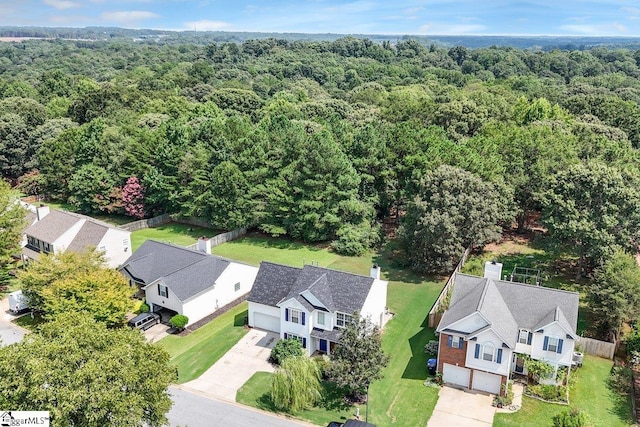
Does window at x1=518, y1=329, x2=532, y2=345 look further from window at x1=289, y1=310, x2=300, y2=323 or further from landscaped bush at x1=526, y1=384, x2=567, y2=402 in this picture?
window at x1=289, y1=310, x2=300, y2=323

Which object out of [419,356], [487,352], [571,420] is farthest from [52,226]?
[571,420]

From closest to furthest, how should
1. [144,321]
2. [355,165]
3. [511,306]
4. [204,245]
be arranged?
1. [511,306]
2. [144,321]
3. [204,245]
4. [355,165]

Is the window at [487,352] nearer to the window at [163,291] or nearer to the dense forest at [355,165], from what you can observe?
the dense forest at [355,165]

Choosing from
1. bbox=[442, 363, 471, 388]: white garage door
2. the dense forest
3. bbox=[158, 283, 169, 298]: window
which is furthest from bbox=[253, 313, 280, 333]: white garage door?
the dense forest

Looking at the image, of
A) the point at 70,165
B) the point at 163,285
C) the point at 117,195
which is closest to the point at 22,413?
the point at 163,285

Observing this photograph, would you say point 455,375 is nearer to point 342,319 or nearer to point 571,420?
point 571,420

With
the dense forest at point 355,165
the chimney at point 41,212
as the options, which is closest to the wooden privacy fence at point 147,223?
the dense forest at point 355,165
